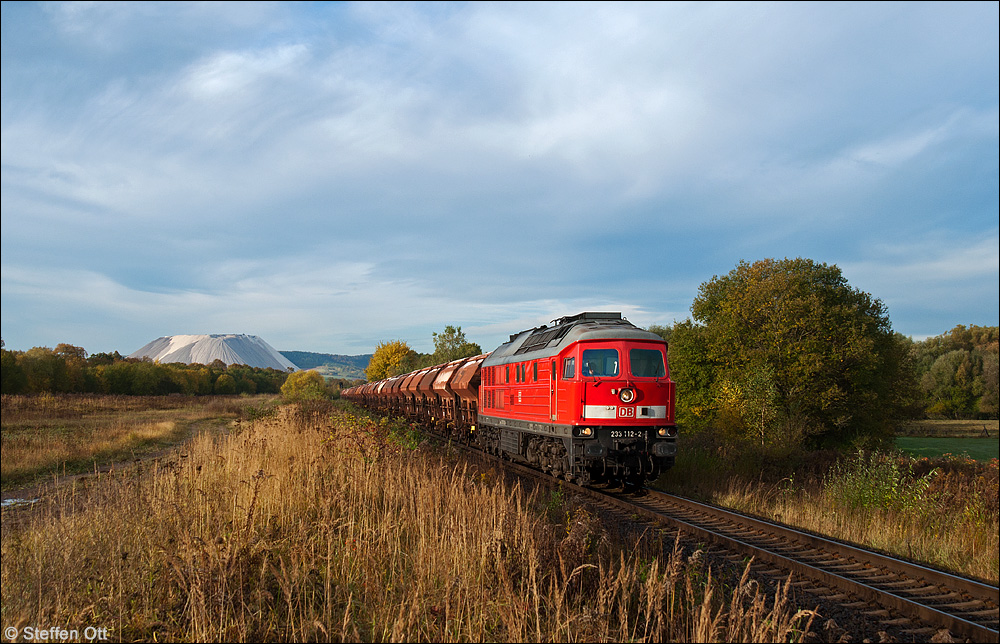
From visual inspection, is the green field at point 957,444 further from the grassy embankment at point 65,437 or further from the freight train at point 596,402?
the grassy embankment at point 65,437

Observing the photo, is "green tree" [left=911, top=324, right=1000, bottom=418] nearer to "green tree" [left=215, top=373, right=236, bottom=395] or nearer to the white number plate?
the white number plate

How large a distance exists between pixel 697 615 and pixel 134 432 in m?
25.8

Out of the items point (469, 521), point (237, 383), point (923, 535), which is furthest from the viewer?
point (237, 383)

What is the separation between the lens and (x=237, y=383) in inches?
4338

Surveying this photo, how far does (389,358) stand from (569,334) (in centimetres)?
8555

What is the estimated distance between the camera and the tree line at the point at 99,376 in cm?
2986

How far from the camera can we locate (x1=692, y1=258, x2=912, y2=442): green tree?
36688 mm

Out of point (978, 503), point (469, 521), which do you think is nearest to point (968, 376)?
point (978, 503)

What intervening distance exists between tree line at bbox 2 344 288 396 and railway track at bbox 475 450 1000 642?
31.1 metres

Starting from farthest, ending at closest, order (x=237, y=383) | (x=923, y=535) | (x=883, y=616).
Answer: (x=237, y=383) → (x=923, y=535) → (x=883, y=616)

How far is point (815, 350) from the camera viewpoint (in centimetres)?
3706

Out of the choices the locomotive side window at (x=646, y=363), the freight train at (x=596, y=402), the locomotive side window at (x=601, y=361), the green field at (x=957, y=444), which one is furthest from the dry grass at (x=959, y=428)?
the locomotive side window at (x=601, y=361)

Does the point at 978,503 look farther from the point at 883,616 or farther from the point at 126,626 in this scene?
the point at 126,626

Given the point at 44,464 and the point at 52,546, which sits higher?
the point at 52,546
